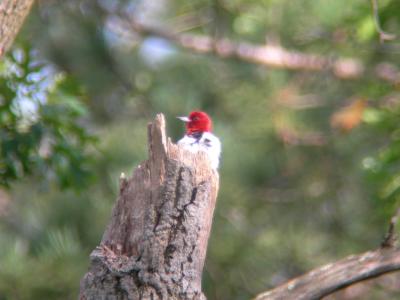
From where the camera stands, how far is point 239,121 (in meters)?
A: 9.48

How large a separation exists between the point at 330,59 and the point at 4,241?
3.66 meters

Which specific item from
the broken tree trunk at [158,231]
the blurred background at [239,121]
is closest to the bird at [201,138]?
the blurred background at [239,121]

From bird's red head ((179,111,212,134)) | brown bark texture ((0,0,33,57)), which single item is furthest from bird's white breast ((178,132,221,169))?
brown bark texture ((0,0,33,57))

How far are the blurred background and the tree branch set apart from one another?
19mm

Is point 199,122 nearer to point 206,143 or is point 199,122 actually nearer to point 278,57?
point 206,143

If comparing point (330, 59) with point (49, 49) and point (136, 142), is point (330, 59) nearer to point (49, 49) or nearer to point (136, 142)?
point (136, 142)

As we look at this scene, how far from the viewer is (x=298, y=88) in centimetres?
922

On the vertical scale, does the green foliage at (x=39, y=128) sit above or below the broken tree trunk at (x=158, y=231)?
above

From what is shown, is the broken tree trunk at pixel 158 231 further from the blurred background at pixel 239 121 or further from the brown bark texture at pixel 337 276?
the blurred background at pixel 239 121

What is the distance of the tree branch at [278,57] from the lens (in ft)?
29.2

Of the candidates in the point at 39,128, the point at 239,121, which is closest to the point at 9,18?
the point at 39,128

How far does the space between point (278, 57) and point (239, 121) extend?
876 mm

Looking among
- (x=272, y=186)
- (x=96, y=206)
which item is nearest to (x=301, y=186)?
(x=272, y=186)

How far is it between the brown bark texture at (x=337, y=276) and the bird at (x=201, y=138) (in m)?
1.23
